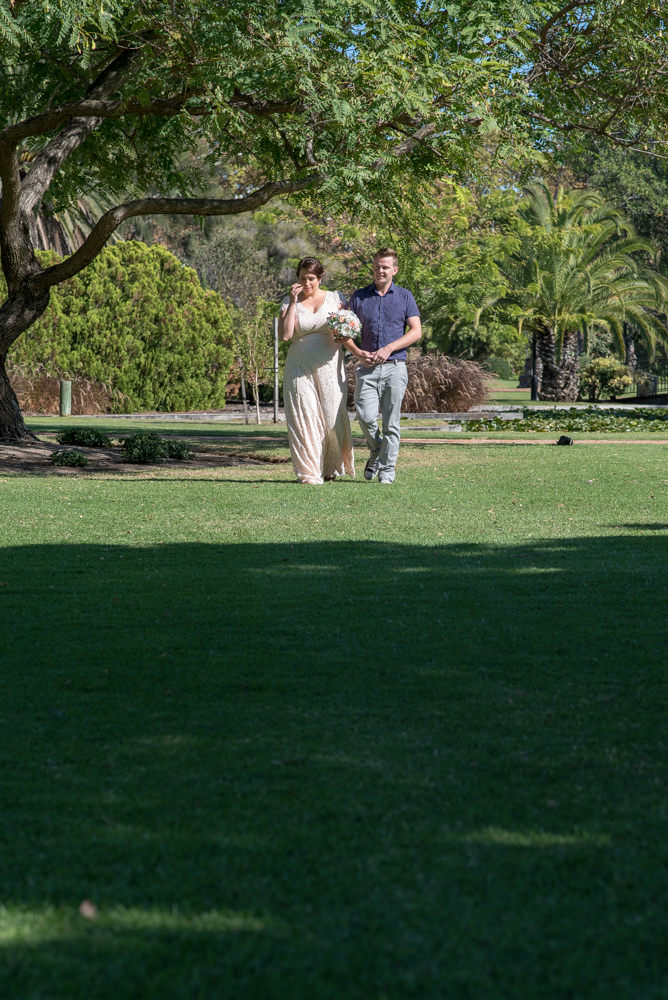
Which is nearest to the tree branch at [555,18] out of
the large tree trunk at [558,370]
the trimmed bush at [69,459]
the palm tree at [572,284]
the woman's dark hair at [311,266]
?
the woman's dark hair at [311,266]

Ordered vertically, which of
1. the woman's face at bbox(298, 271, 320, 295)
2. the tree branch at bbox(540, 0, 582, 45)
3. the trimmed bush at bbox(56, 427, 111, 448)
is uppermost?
the tree branch at bbox(540, 0, 582, 45)

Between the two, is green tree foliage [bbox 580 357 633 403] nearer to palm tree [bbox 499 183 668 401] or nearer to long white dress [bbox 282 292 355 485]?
palm tree [bbox 499 183 668 401]

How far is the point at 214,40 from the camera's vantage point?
11.3 metres

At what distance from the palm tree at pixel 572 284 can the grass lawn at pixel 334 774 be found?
31818 mm

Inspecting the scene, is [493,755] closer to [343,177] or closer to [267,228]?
[343,177]

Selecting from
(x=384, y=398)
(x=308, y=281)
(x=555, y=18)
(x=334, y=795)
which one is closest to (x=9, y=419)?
(x=308, y=281)

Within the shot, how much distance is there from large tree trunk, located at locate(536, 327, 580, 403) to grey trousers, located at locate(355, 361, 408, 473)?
30214 millimetres

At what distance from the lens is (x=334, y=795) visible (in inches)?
127

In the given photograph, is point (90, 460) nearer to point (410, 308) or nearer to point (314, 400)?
point (314, 400)

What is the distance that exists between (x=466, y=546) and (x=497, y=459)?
7782 millimetres

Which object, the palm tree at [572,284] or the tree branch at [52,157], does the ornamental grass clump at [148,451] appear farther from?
the palm tree at [572,284]

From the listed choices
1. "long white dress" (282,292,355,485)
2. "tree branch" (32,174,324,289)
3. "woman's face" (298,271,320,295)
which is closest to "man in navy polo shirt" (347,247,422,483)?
"long white dress" (282,292,355,485)

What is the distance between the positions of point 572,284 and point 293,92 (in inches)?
1143

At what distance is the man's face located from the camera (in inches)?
469
